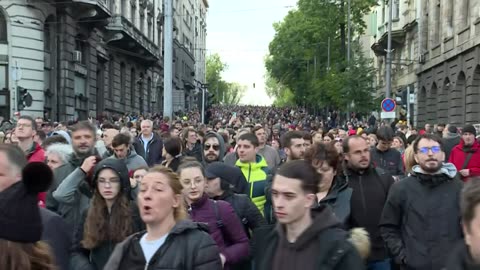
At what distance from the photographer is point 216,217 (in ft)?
Answer: 17.4

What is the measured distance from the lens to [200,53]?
105500 millimetres

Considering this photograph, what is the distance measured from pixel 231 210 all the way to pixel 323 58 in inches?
2039

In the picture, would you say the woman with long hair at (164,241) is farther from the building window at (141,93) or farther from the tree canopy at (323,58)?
the building window at (141,93)

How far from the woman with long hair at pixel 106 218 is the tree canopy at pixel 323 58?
96.5ft

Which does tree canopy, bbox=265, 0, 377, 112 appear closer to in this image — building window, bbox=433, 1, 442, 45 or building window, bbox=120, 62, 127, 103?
building window, bbox=433, 1, 442, 45

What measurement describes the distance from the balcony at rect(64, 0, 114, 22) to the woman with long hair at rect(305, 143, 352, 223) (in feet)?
86.6

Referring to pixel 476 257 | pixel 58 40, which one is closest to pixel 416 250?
pixel 476 257

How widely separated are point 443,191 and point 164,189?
8.41 ft

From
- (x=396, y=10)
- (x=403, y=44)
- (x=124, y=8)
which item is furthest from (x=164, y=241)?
(x=396, y=10)

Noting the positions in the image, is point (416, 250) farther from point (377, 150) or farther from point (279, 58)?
point (279, 58)

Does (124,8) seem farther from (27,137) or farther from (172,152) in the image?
(27,137)

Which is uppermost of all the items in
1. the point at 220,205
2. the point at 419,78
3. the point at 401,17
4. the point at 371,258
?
the point at 401,17

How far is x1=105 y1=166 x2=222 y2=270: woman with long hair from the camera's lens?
3.77 meters

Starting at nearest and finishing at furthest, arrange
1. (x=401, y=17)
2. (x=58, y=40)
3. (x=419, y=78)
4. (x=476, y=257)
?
(x=476, y=257), (x=58, y=40), (x=419, y=78), (x=401, y=17)
